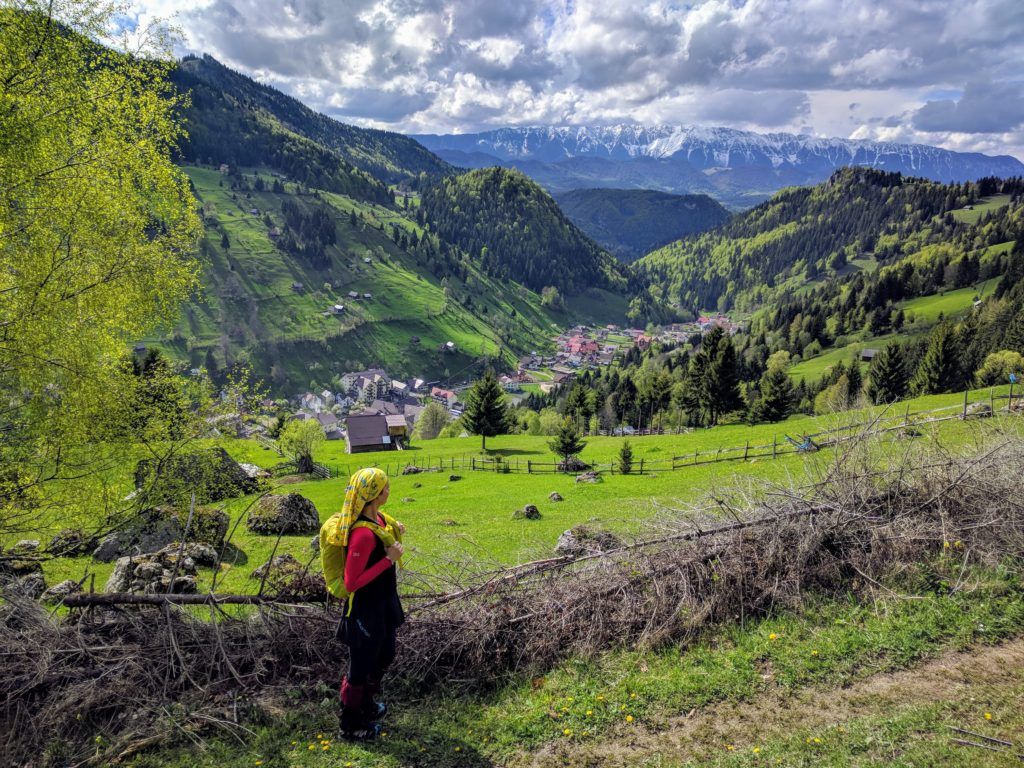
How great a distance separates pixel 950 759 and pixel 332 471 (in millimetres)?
53888

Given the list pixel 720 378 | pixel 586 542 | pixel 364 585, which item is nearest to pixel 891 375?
pixel 720 378

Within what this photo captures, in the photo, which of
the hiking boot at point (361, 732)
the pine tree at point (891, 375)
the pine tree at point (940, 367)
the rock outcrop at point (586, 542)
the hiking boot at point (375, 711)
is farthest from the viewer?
the pine tree at point (891, 375)

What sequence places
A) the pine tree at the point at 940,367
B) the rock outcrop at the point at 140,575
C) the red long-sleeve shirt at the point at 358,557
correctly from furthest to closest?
the pine tree at the point at 940,367
the rock outcrop at the point at 140,575
the red long-sleeve shirt at the point at 358,557

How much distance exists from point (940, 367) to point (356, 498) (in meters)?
76.0

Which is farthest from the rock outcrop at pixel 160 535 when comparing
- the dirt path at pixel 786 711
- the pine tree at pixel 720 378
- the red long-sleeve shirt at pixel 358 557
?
the pine tree at pixel 720 378

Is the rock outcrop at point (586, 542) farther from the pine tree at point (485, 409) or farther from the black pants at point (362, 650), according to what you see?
the pine tree at point (485, 409)

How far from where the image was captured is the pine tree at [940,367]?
195ft

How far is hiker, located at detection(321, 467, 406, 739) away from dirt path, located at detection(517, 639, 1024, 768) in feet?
7.27

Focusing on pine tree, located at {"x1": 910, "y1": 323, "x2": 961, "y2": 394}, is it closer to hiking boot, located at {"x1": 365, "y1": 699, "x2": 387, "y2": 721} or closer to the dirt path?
the dirt path

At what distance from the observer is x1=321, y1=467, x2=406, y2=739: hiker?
19.8 feet

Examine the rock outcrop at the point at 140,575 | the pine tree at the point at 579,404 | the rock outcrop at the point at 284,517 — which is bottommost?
the pine tree at the point at 579,404

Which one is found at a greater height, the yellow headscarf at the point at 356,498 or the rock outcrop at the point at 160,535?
the yellow headscarf at the point at 356,498

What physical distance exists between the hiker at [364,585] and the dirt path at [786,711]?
2.21 m

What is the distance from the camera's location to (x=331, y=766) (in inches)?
230
